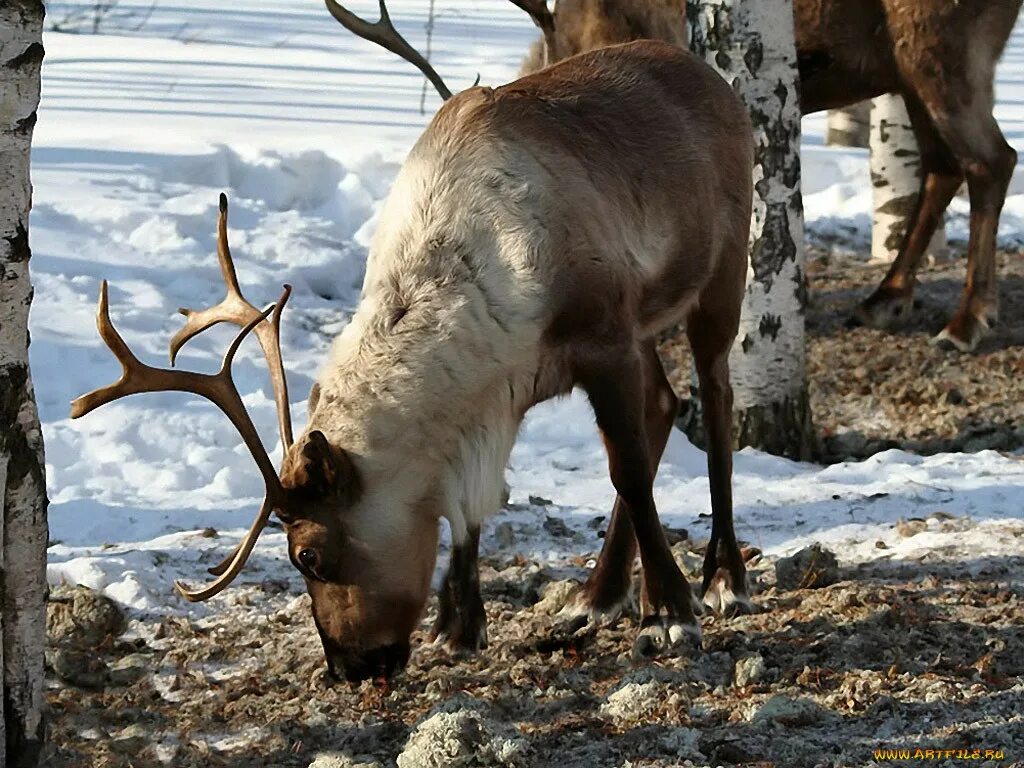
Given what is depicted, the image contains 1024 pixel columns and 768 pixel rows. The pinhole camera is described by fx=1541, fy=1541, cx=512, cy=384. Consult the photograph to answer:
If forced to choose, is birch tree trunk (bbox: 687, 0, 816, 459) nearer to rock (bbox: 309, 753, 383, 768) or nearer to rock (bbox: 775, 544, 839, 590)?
rock (bbox: 775, 544, 839, 590)

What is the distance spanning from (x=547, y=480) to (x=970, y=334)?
262 centimetres

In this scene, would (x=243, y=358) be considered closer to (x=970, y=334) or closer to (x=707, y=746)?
(x=970, y=334)

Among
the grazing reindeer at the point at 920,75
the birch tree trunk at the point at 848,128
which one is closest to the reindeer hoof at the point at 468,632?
the grazing reindeer at the point at 920,75

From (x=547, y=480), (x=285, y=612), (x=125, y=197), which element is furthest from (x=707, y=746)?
(x=125, y=197)

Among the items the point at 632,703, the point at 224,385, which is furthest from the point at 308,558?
the point at 632,703

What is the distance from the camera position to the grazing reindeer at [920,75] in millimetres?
7680

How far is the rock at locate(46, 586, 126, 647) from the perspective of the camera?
4.48m

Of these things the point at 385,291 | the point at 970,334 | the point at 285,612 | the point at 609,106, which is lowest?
the point at 285,612

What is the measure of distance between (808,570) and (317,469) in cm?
174

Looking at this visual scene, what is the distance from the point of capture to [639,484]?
425 cm

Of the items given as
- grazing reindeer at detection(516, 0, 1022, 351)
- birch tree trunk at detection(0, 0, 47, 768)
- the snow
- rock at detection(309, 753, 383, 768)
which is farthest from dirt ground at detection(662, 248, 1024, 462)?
birch tree trunk at detection(0, 0, 47, 768)

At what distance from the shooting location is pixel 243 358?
7480 mm

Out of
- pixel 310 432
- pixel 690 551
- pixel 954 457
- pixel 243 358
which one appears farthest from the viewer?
pixel 243 358

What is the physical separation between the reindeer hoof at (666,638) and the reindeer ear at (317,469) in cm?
95
